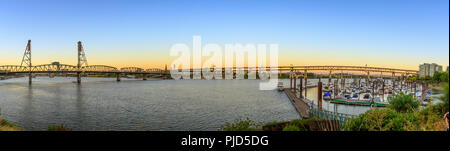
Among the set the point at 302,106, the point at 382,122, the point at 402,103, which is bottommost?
the point at 302,106

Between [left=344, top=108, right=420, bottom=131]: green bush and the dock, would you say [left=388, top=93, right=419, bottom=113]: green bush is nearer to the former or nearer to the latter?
the dock

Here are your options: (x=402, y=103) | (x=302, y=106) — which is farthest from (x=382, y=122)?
(x=302, y=106)

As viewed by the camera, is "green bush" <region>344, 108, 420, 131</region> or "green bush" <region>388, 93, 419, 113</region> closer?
"green bush" <region>344, 108, 420, 131</region>

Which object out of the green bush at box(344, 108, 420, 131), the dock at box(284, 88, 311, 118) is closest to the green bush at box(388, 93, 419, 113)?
the dock at box(284, 88, 311, 118)

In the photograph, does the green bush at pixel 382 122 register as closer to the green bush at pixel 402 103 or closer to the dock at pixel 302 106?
the green bush at pixel 402 103

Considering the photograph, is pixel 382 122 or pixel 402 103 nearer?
pixel 382 122

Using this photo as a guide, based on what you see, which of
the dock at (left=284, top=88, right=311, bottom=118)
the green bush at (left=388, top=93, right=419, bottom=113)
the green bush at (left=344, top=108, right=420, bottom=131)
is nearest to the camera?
the green bush at (left=344, top=108, right=420, bottom=131)

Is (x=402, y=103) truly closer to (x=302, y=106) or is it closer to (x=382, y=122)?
(x=382, y=122)

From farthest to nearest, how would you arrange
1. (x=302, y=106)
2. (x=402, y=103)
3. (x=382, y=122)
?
(x=302, y=106), (x=402, y=103), (x=382, y=122)

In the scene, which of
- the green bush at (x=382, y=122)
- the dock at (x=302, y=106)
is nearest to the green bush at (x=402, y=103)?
the dock at (x=302, y=106)

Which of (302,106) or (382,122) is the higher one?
(382,122)

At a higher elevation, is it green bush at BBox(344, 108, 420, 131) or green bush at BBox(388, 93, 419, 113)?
green bush at BBox(344, 108, 420, 131)
